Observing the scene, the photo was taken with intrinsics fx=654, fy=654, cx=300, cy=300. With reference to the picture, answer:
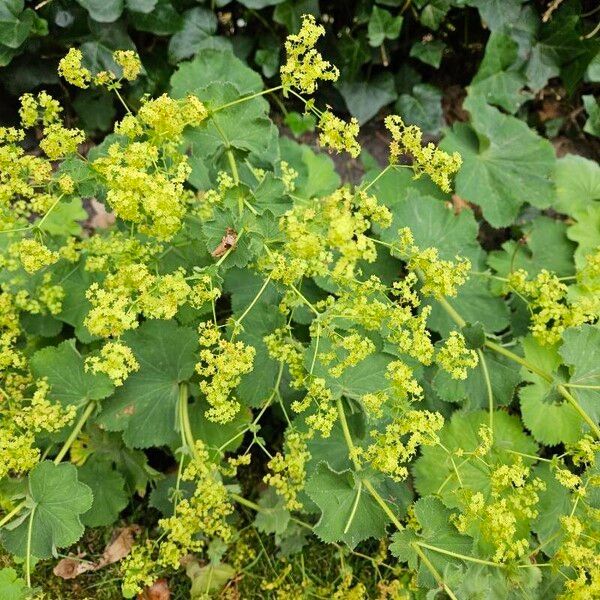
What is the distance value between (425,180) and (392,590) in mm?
2041

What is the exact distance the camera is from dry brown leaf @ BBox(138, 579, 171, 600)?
121 inches

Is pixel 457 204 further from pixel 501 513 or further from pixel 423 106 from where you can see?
pixel 501 513

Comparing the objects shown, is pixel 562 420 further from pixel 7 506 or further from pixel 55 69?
pixel 55 69

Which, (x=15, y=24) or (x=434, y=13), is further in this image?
(x=434, y=13)

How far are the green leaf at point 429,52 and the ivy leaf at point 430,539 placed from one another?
8.45 ft

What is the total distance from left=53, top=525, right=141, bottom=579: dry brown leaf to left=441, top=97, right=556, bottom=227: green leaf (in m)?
2.43

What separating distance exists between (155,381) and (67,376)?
366mm

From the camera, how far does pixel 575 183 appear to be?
12.0ft

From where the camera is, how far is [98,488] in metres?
2.93

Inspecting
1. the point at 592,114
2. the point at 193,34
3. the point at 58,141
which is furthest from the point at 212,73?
the point at 592,114

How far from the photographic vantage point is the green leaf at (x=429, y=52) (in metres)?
3.82

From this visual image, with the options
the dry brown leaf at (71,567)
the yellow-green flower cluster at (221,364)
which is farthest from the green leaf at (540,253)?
the dry brown leaf at (71,567)

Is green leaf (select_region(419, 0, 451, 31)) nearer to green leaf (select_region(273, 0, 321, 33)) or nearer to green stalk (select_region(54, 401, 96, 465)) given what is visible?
green leaf (select_region(273, 0, 321, 33))

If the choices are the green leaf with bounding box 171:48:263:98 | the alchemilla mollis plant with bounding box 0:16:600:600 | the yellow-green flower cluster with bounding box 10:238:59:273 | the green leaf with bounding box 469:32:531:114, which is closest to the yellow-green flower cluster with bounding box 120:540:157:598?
the alchemilla mollis plant with bounding box 0:16:600:600
